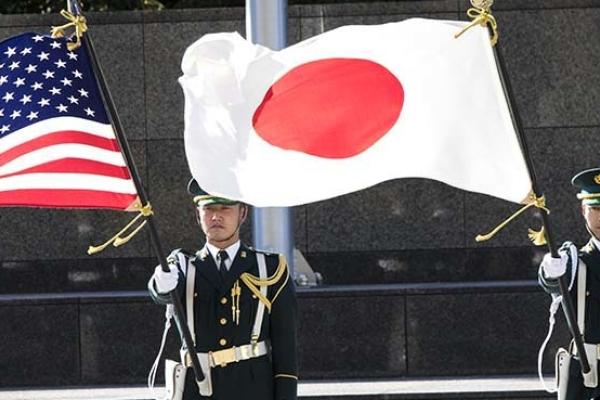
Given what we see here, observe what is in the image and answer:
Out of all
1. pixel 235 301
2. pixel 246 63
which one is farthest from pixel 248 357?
pixel 246 63

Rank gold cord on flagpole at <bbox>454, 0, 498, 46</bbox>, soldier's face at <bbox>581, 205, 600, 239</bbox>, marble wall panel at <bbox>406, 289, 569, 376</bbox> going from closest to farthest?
gold cord on flagpole at <bbox>454, 0, 498, 46</bbox>
soldier's face at <bbox>581, 205, 600, 239</bbox>
marble wall panel at <bbox>406, 289, 569, 376</bbox>

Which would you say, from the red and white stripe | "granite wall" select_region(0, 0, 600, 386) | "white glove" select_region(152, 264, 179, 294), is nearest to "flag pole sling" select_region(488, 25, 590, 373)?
"white glove" select_region(152, 264, 179, 294)

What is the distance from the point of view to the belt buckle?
8.17 metres

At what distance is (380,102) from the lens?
7.35 metres

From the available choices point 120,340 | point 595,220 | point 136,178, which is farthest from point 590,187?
point 120,340

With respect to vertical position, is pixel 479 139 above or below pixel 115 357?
above

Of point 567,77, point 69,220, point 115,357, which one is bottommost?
point 115,357

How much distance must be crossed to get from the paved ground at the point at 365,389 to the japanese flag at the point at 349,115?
4253 millimetres

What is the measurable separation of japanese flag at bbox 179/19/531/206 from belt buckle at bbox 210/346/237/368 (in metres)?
1.11

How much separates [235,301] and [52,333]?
5043mm

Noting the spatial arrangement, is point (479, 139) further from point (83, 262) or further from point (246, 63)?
point (83, 262)

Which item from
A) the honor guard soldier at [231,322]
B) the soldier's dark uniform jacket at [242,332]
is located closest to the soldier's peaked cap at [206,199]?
the honor guard soldier at [231,322]

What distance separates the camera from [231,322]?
821cm

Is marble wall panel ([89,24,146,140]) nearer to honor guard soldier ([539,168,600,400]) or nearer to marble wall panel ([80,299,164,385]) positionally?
marble wall panel ([80,299,164,385])
